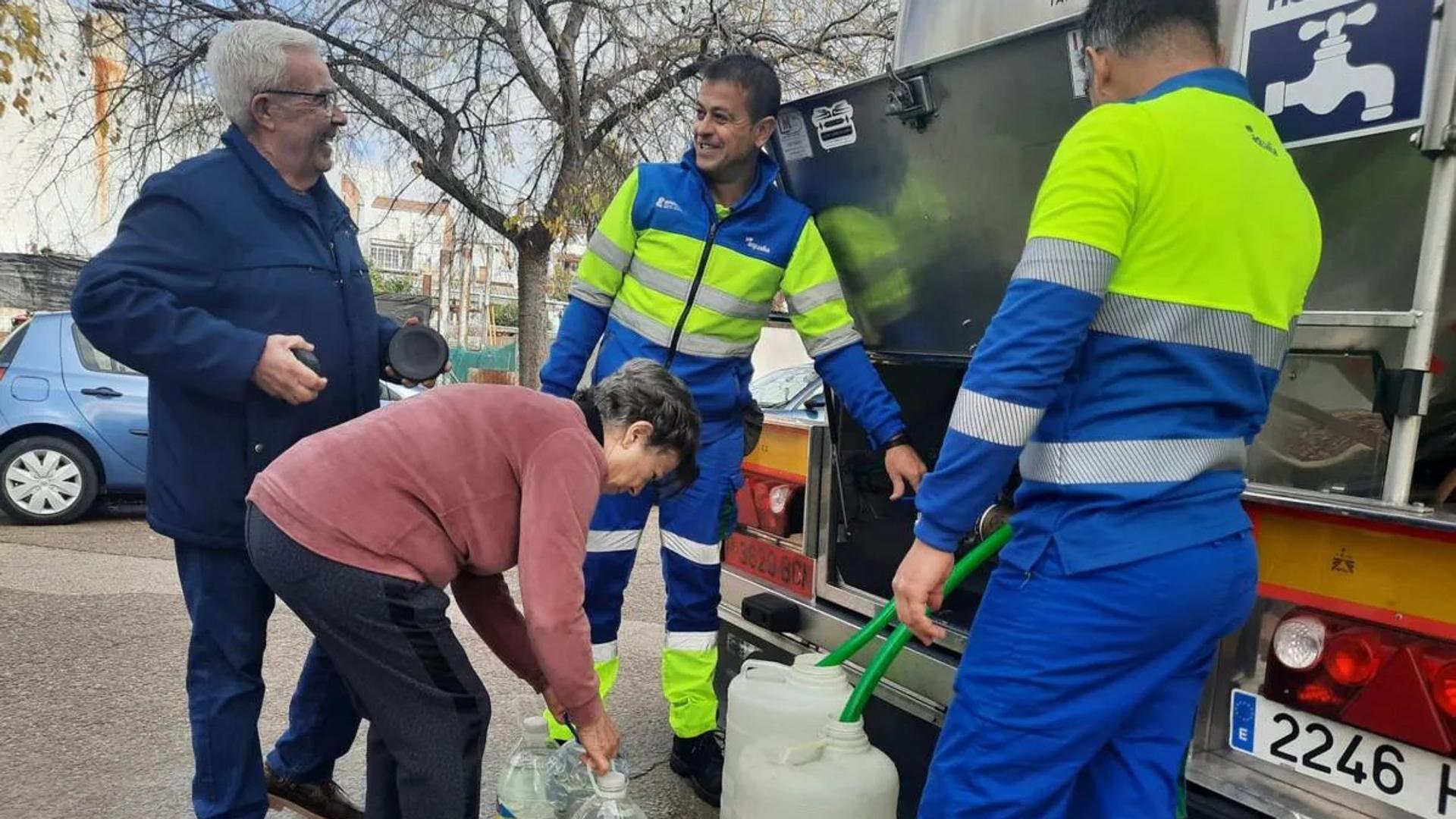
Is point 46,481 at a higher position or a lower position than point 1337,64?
lower

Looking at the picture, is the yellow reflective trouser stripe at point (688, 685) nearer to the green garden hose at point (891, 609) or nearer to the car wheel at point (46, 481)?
the green garden hose at point (891, 609)

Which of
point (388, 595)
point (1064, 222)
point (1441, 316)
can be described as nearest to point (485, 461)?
point (388, 595)

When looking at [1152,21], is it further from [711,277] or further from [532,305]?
[532,305]

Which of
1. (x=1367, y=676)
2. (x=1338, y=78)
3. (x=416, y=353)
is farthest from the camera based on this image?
(x=416, y=353)

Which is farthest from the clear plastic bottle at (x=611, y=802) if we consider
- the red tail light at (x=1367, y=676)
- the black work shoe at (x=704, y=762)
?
the red tail light at (x=1367, y=676)

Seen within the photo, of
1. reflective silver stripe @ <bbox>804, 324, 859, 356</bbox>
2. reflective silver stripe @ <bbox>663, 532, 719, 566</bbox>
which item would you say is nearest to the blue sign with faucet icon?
reflective silver stripe @ <bbox>804, 324, 859, 356</bbox>

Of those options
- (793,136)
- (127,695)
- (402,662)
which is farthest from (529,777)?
(127,695)

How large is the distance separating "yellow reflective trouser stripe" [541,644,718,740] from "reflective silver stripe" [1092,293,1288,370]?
1651 millimetres

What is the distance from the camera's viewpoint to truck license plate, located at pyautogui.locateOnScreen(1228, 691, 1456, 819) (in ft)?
5.15

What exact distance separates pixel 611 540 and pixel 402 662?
0.92 meters

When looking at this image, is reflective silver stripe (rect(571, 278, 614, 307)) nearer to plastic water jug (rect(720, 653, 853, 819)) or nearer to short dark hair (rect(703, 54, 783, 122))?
short dark hair (rect(703, 54, 783, 122))

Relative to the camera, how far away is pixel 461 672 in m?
1.97

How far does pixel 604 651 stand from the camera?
2861mm

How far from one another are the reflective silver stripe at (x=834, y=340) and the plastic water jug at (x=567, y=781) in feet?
3.83
